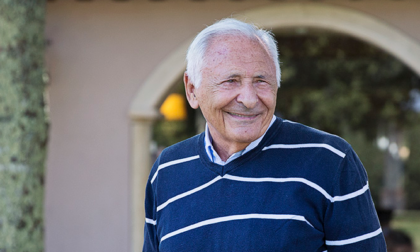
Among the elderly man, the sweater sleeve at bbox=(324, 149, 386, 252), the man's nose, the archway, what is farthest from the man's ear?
the archway

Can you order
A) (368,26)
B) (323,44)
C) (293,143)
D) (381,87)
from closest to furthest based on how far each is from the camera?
(293,143) < (368,26) < (323,44) < (381,87)

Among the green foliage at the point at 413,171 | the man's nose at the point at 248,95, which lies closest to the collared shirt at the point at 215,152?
the man's nose at the point at 248,95

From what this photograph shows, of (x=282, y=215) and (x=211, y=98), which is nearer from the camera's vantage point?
(x=282, y=215)

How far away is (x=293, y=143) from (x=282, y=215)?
229mm

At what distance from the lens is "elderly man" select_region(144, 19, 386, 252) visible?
1458 millimetres

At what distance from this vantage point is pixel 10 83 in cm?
341

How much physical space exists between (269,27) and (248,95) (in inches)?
143

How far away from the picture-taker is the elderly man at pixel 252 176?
1.46 meters

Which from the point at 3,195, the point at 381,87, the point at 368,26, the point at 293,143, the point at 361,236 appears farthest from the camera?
the point at 381,87

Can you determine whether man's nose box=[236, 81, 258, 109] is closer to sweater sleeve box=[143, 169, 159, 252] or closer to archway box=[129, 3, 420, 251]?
sweater sleeve box=[143, 169, 159, 252]

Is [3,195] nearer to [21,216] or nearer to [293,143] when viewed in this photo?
[21,216]

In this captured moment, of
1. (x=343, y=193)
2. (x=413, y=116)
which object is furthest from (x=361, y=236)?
(x=413, y=116)

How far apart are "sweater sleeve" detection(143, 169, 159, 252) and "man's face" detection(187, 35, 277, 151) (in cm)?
41

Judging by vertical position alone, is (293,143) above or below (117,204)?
above
